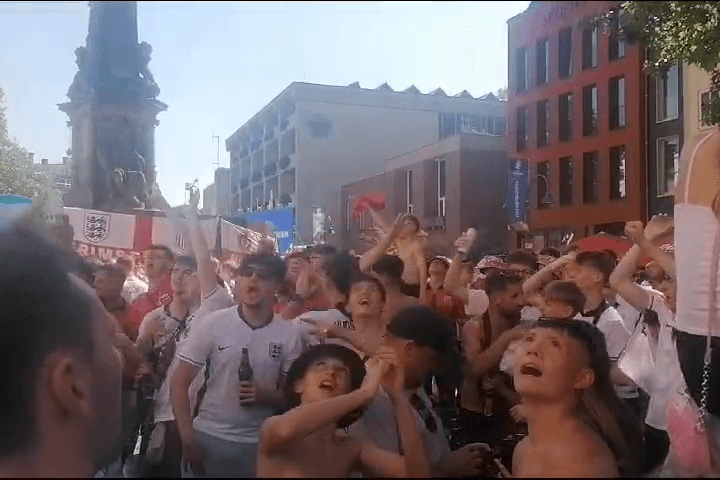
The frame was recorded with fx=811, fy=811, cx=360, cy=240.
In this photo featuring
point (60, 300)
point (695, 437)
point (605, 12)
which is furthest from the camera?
point (695, 437)

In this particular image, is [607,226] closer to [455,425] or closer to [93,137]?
[455,425]

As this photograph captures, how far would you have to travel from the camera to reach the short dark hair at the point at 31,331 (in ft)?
4.71

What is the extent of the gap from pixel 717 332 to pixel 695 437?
25cm

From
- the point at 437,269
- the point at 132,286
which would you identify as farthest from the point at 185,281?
the point at 437,269

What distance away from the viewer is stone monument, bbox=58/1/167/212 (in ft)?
6.79

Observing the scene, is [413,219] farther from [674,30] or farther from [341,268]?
[674,30]

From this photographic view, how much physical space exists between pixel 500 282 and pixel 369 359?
0.90 metres

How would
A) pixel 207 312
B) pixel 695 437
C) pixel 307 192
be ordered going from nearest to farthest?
pixel 695 437 < pixel 307 192 < pixel 207 312

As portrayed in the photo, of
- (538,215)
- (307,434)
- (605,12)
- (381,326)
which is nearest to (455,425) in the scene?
(381,326)

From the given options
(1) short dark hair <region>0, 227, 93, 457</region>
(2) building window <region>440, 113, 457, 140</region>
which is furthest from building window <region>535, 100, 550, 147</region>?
(1) short dark hair <region>0, 227, 93, 457</region>

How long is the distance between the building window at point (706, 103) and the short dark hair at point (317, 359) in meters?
1.02

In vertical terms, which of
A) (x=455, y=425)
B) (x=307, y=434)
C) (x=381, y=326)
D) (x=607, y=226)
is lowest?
(x=455, y=425)

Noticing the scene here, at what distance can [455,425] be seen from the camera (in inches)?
99.0

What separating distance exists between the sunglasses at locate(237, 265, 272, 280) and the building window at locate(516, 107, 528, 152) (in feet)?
2.55
